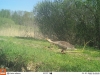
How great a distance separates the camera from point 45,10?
177 inches

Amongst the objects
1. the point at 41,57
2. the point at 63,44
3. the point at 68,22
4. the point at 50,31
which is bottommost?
the point at 41,57

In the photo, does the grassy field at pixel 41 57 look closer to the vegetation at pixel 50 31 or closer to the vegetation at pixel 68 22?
the vegetation at pixel 50 31

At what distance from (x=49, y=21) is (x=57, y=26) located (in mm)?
147

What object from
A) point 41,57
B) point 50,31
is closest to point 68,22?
point 50,31

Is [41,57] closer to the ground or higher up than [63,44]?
closer to the ground

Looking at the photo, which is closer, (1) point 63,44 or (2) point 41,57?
(2) point 41,57

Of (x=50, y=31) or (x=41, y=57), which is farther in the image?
(x=50, y=31)

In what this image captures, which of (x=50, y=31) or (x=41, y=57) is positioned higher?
(x=50, y=31)

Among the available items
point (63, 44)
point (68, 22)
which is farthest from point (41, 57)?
point (68, 22)

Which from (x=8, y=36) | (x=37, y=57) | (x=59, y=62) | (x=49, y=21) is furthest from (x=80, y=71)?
(x=8, y=36)

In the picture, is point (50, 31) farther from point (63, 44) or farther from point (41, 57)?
point (41, 57)

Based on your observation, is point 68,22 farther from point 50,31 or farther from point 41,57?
point 41,57

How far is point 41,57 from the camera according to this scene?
14.1 feet

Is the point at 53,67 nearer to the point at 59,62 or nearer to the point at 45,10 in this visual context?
the point at 59,62
